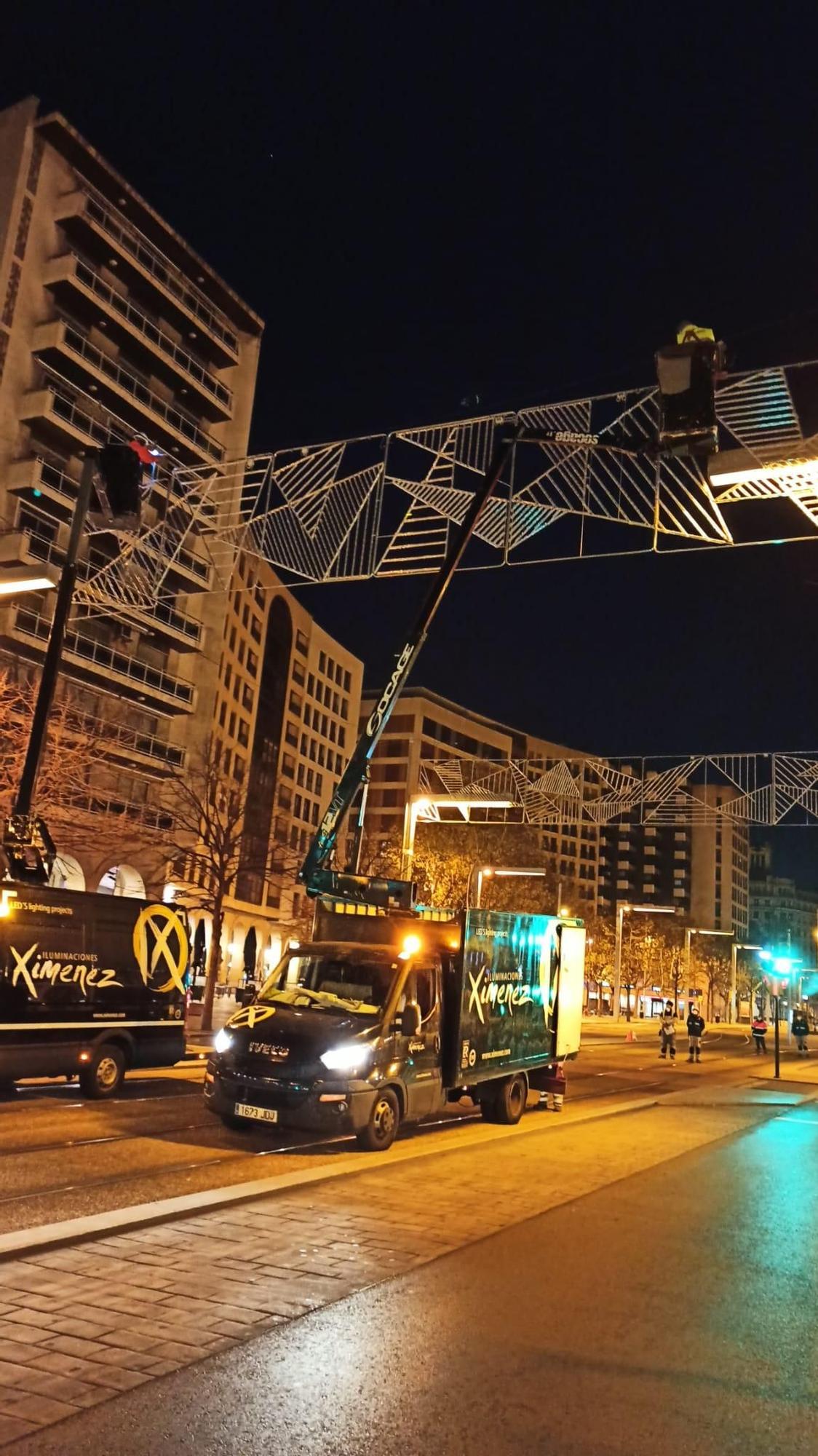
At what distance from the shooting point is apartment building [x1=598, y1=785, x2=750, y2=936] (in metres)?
155

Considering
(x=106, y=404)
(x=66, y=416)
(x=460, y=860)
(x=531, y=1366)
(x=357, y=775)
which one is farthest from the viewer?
(x=106, y=404)

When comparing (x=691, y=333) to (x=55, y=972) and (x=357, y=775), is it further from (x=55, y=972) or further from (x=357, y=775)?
Result: (x=55, y=972)

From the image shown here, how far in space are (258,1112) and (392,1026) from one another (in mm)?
1801

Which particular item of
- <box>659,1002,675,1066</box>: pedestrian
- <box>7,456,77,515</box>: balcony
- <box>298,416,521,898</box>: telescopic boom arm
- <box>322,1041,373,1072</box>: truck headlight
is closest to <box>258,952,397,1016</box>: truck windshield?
<box>322,1041,373,1072</box>: truck headlight

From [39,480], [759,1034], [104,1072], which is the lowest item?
[104,1072]

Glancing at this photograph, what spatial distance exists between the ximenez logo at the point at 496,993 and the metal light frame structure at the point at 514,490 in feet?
17.7

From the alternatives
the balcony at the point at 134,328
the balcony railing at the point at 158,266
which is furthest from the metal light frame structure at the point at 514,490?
the balcony railing at the point at 158,266

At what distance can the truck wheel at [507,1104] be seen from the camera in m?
14.9

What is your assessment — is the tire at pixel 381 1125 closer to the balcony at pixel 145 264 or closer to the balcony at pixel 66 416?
the balcony at pixel 66 416

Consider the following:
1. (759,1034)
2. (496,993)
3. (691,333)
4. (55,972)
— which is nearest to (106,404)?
(759,1034)

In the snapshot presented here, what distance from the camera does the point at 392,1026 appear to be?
12.2m

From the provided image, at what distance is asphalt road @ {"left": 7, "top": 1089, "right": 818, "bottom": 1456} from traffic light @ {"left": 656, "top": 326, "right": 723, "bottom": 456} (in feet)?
19.0

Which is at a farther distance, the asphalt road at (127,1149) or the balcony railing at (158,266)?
the balcony railing at (158,266)

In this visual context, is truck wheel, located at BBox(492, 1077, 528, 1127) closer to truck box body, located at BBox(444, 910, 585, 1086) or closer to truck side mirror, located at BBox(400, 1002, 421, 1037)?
truck box body, located at BBox(444, 910, 585, 1086)
